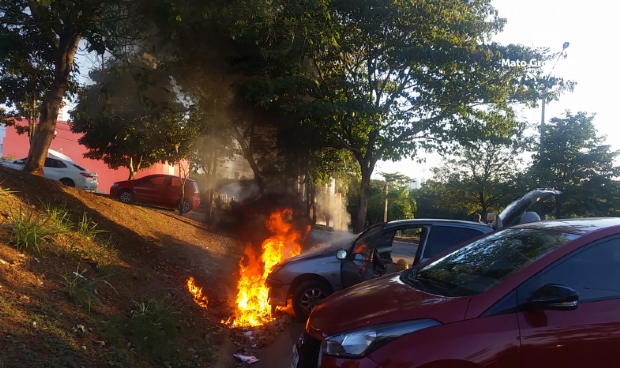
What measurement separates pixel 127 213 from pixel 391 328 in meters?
9.64

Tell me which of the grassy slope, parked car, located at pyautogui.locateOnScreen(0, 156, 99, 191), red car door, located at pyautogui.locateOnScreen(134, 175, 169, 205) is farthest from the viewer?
red car door, located at pyautogui.locateOnScreen(134, 175, 169, 205)

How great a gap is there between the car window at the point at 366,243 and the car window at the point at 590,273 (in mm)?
3762

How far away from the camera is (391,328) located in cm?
323

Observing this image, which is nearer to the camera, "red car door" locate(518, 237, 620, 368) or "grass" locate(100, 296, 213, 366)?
"red car door" locate(518, 237, 620, 368)

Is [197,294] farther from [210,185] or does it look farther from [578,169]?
[578,169]

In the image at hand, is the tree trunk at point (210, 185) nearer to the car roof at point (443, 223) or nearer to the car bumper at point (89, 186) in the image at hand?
the car bumper at point (89, 186)

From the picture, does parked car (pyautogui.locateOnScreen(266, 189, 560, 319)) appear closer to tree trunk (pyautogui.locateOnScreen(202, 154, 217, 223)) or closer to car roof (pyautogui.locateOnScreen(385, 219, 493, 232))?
car roof (pyautogui.locateOnScreen(385, 219, 493, 232))

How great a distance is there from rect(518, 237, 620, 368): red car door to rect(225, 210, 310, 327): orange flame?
4.86 m

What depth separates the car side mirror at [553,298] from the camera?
3061mm

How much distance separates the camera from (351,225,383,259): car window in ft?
23.4

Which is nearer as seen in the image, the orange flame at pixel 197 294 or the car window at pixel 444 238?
the car window at pixel 444 238

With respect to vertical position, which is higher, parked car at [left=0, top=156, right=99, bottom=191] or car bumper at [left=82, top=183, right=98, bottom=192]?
→ parked car at [left=0, top=156, right=99, bottom=191]

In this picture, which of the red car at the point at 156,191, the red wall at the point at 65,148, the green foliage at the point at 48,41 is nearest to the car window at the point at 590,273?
the green foliage at the point at 48,41

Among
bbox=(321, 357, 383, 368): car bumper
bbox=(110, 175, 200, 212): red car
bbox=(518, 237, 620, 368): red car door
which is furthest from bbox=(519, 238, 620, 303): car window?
bbox=(110, 175, 200, 212): red car
